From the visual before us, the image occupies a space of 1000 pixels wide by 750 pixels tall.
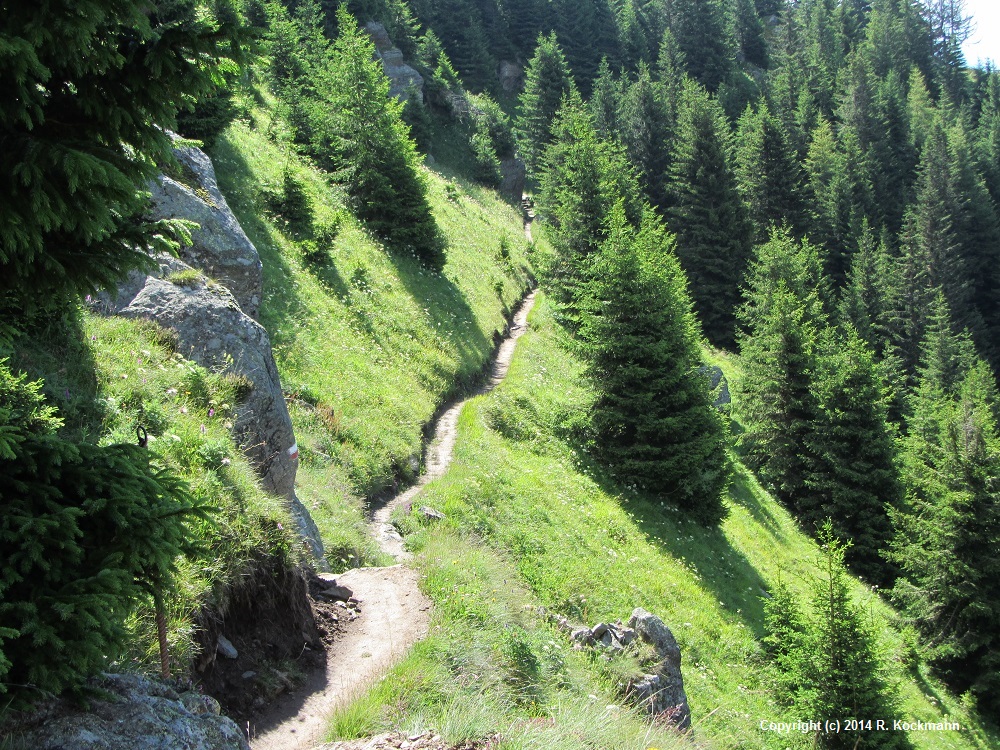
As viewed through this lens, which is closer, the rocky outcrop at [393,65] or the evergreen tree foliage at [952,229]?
the rocky outcrop at [393,65]

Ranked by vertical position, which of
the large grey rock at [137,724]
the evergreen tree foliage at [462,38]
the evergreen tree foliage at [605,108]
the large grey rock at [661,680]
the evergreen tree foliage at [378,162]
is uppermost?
the evergreen tree foliage at [462,38]

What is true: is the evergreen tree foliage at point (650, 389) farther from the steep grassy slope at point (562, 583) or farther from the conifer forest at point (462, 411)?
the steep grassy slope at point (562, 583)

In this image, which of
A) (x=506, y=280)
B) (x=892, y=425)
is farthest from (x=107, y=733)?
(x=506, y=280)

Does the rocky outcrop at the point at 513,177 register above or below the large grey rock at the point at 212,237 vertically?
above

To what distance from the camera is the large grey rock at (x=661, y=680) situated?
10047 millimetres

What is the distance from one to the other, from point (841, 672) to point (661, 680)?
338cm

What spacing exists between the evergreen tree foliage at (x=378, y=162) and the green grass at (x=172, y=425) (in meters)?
20.1

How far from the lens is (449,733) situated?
227 inches

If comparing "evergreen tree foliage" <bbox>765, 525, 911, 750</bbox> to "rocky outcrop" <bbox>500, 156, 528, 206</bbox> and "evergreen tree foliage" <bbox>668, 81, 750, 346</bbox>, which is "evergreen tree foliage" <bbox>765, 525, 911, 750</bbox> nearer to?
"evergreen tree foliage" <bbox>668, 81, 750, 346</bbox>

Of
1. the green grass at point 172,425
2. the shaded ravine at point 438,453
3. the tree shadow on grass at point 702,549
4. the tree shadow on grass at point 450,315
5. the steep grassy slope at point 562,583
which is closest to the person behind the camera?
the green grass at point 172,425

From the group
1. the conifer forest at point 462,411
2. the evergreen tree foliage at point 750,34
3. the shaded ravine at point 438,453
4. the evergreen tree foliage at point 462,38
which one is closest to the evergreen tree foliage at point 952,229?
the conifer forest at point 462,411

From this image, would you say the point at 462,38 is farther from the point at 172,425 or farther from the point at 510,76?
the point at 172,425

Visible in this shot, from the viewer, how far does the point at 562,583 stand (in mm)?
13969

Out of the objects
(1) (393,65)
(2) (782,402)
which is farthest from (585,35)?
(2) (782,402)
